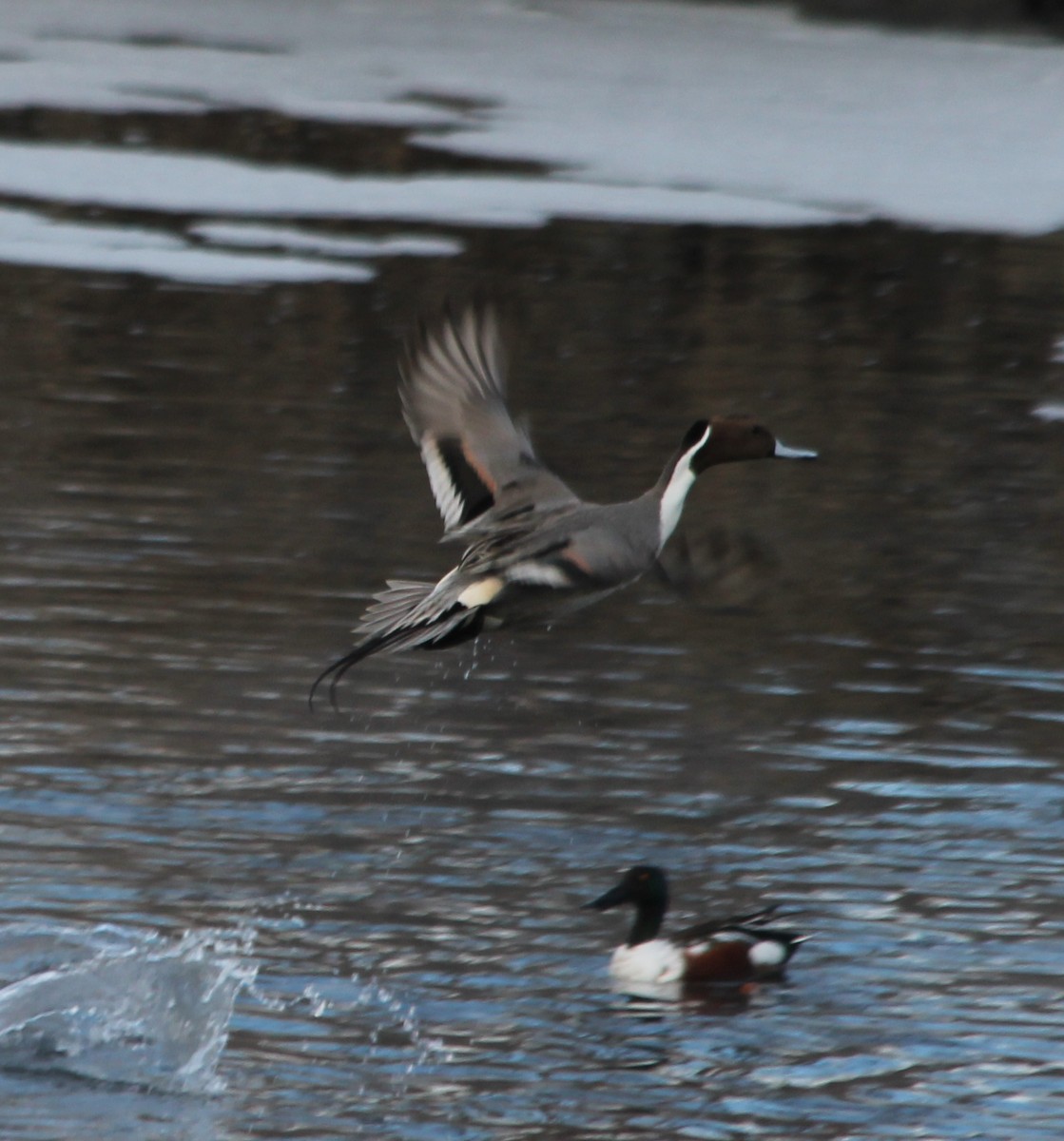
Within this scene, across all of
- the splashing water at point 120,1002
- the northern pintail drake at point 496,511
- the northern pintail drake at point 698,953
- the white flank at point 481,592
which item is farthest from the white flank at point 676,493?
the splashing water at point 120,1002

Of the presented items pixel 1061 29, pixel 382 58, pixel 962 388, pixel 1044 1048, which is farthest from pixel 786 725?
pixel 1061 29

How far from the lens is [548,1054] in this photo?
233 inches

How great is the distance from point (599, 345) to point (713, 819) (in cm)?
713

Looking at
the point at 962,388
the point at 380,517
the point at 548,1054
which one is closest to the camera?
the point at 548,1054

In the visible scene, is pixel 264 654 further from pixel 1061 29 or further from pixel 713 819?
pixel 1061 29

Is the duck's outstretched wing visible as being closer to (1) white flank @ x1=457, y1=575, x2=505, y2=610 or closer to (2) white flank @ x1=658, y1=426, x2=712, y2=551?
(2) white flank @ x1=658, y1=426, x2=712, y2=551

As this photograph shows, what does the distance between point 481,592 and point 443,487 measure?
0.59m

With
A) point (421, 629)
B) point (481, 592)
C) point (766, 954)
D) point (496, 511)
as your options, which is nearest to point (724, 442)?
point (496, 511)

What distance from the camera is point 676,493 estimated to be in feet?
20.3

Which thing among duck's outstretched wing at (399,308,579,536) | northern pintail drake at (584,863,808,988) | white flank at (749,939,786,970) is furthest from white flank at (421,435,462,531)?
white flank at (749,939,786,970)

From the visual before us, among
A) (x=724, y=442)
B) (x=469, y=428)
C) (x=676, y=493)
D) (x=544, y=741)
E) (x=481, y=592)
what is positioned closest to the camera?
(x=481, y=592)

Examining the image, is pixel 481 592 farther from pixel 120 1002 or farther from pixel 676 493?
pixel 120 1002

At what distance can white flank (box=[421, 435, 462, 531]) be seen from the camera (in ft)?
21.0

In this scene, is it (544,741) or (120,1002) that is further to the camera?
(544,741)
